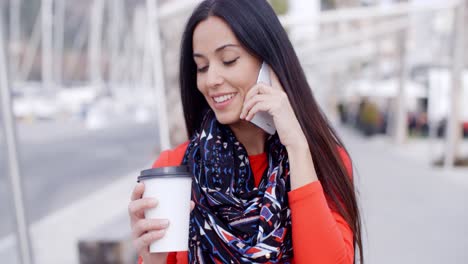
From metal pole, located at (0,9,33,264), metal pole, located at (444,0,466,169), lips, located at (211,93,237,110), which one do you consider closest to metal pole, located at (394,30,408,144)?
metal pole, located at (444,0,466,169)

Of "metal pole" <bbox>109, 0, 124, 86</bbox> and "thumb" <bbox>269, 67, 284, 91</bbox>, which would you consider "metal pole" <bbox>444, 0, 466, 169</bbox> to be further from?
"metal pole" <bbox>109, 0, 124, 86</bbox>

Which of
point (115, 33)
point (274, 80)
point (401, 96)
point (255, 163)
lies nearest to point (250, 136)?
point (255, 163)

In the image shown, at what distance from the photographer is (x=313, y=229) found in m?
1.22

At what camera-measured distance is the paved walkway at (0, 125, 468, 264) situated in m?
5.14

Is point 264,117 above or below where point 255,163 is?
above

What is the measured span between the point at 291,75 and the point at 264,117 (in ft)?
0.46

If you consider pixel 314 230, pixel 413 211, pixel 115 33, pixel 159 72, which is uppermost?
pixel 115 33

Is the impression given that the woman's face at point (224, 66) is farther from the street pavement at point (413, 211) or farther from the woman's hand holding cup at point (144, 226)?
the street pavement at point (413, 211)

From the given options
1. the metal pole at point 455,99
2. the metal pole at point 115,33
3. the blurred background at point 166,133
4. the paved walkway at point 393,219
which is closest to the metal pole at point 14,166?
the blurred background at point 166,133

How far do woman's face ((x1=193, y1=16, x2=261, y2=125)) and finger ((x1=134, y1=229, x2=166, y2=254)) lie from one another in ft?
1.13

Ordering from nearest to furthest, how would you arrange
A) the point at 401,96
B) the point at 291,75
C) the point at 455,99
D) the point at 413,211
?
the point at 291,75, the point at 413,211, the point at 455,99, the point at 401,96

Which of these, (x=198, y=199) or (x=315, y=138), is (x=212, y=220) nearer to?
(x=198, y=199)

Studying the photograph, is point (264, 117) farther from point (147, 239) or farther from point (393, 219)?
point (393, 219)

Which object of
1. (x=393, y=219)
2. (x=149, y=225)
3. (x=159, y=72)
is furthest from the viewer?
(x=393, y=219)
